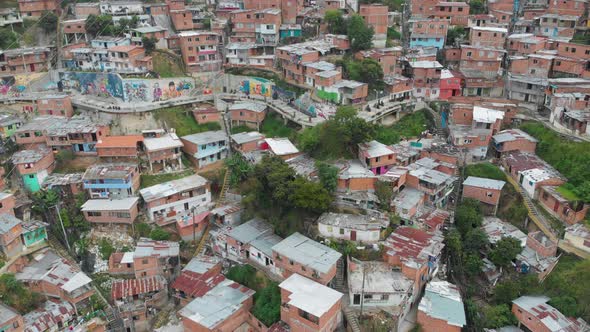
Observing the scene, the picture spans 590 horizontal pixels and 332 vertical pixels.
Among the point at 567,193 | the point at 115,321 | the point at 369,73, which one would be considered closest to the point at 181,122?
the point at 369,73

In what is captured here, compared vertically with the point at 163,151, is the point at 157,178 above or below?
below

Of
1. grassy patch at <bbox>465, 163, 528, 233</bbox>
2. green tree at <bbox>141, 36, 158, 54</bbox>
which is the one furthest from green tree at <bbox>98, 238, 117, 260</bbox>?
grassy patch at <bbox>465, 163, 528, 233</bbox>

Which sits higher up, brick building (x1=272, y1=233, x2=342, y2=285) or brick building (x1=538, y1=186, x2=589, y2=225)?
brick building (x1=538, y1=186, x2=589, y2=225)

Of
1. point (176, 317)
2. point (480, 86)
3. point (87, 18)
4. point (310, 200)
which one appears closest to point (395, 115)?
point (480, 86)

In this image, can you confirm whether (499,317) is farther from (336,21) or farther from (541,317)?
(336,21)

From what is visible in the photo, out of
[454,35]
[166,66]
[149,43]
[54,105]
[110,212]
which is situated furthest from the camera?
[454,35]

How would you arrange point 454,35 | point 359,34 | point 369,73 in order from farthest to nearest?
point 454,35, point 359,34, point 369,73

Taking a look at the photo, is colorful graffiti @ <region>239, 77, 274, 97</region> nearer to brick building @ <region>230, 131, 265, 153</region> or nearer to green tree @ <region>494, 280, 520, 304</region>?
brick building @ <region>230, 131, 265, 153</region>
